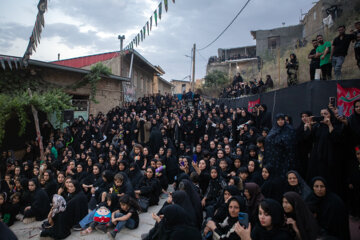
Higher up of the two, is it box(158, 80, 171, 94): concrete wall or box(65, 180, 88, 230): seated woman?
box(158, 80, 171, 94): concrete wall

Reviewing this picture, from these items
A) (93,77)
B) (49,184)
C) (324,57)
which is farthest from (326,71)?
(93,77)

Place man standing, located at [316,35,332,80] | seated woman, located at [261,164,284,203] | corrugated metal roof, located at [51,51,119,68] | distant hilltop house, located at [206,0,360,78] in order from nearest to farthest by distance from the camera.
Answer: seated woman, located at [261,164,284,203], man standing, located at [316,35,332,80], distant hilltop house, located at [206,0,360,78], corrugated metal roof, located at [51,51,119,68]

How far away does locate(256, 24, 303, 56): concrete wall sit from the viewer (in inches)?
863

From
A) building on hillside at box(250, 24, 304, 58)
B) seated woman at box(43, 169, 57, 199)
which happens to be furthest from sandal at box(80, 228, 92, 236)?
building on hillside at box(250, 24, 304, 58)

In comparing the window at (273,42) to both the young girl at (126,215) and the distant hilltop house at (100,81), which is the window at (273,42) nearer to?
the distant hilltop house at (100,81)

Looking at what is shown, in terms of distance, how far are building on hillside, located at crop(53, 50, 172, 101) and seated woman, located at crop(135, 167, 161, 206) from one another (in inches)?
314

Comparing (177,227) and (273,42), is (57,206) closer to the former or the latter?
(177,227)

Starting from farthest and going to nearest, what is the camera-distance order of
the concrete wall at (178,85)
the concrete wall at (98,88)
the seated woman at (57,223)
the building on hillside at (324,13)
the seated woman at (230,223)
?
1. the concrete wall at (178,85)
2. the building on hillside at (324,13)
3. the concrete wall at (98,88)
4. the seated woman at (57,223)
5. the seated woman at (230,223)

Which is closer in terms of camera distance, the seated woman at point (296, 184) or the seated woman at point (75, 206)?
the seated woman at point (296, 184)

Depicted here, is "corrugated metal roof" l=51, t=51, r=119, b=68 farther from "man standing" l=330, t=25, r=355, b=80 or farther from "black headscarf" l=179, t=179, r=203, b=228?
"black headscarf" l=179, t=179, r=203, b=228

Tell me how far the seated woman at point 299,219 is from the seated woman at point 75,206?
358 centimetres

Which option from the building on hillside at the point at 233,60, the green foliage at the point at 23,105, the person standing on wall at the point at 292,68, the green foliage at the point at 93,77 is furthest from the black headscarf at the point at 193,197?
the building on hillside at the point at 233,60

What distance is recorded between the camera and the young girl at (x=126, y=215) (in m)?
3.97

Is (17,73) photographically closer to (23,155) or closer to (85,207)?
(23,155)
